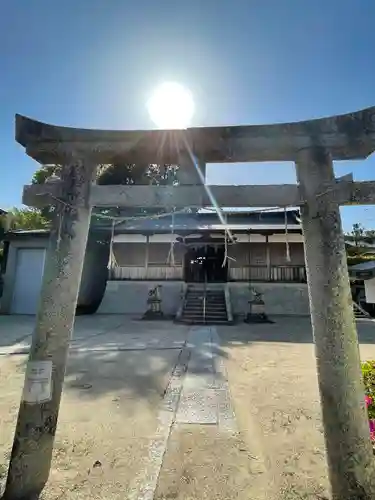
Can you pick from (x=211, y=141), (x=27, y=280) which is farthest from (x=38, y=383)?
(x=27, y=280)

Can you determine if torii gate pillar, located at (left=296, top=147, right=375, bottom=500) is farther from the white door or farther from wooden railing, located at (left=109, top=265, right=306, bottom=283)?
the white door

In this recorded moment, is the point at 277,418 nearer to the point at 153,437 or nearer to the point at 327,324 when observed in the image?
the point at 153,437

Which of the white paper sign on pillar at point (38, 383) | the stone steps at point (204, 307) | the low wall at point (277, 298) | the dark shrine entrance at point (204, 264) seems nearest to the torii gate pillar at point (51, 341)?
the white paper sign on pillar at point (38, 383)

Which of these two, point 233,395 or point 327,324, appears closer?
point 327,324

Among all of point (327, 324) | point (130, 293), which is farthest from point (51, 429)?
point (130, 293)

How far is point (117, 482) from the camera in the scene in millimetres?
2707

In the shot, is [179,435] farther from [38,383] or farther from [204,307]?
[204,307]

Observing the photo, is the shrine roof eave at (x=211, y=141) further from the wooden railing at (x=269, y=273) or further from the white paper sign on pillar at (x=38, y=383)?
the wooden railing at (x=269, y=273)

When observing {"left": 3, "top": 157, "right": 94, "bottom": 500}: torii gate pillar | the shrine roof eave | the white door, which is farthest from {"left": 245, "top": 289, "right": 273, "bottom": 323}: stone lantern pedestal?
{"left": 3, "top": 157, "right": 94, "bottom": 500}: torii gate pillar

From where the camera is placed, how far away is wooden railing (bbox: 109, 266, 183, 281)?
65.4 ft

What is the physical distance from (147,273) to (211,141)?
57.7ft

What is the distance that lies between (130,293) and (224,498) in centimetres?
1716

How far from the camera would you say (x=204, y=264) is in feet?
71.1

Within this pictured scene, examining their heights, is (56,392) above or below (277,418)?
above
